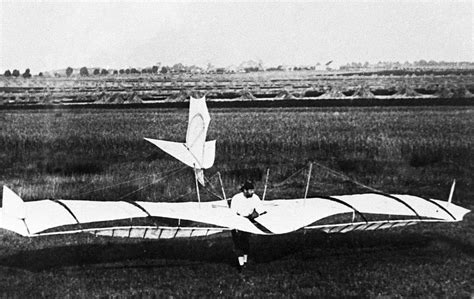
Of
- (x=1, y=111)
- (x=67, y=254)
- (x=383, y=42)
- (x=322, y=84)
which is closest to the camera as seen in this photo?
(x=67, y=254)

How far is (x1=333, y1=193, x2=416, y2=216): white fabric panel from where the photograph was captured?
29.3 ft

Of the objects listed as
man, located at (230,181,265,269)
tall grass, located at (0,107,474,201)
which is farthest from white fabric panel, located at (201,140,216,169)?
tall grass, located at (0,107,474,201)

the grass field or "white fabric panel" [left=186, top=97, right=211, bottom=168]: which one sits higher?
"white fabric panel" [left=186, top=97, right=211, bottom=168]

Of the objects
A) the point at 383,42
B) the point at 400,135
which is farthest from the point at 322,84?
the point at 383,42

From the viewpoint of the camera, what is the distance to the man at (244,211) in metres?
8.20

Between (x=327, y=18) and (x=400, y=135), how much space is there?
710 cm

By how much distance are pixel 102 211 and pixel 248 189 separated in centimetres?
269

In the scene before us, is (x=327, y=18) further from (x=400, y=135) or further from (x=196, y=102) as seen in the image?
(x=400, y=135)

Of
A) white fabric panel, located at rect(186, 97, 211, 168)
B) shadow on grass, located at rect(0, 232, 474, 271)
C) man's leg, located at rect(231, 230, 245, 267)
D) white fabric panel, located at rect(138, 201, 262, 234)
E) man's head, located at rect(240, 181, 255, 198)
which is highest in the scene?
white fabric panel, located at rect(186, 97, 211, 168)

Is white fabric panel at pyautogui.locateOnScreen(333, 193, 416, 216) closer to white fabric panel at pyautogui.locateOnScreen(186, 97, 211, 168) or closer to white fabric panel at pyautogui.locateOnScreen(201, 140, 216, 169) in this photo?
white fabric panel at pyautogui.locateOnScreen(201, 140, 216, 169)

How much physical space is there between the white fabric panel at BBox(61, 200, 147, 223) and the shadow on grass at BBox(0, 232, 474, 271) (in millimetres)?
1051

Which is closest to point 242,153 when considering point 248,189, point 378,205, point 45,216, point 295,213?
point 378,205

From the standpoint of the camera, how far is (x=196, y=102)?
9.70 metres

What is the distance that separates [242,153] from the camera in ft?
50.9
